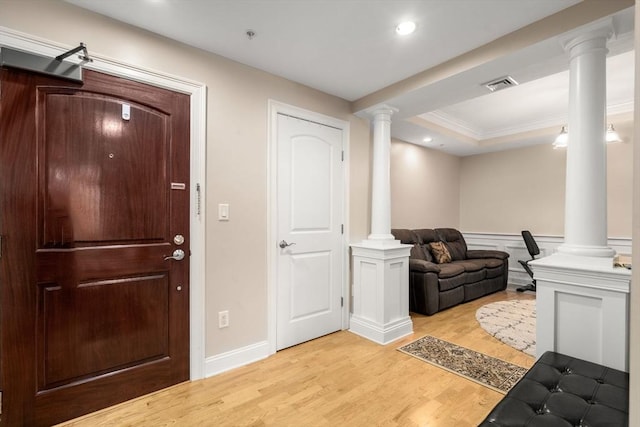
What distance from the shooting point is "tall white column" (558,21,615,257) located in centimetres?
183

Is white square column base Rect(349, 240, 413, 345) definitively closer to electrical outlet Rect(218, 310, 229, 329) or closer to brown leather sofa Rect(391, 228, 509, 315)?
brown leather sofa Rect(391, 228, 509, 315)

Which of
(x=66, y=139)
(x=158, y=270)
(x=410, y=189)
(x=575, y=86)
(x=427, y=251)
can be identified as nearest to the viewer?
(x=66, y=139)

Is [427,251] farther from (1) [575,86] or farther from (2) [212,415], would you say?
(2) [212,415]

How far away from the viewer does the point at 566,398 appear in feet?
4.20

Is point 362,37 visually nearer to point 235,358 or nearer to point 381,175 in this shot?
point 381,175

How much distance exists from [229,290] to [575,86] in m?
2.84

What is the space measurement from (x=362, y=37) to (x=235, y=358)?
2.66 m

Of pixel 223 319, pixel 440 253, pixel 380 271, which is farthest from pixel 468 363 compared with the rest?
pixel 440 253

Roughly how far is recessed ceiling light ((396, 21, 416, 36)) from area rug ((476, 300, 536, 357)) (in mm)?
2870

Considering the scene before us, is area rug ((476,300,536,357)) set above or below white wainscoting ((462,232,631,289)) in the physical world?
below

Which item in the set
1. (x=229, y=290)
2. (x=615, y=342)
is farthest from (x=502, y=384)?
(x=229, y=290)

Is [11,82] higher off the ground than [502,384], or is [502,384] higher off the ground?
[11,82]

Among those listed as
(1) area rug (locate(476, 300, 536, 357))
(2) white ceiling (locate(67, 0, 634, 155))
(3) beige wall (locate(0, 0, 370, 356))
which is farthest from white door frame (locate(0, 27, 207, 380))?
(1) area rug (locate(476, 300, 536, 357))

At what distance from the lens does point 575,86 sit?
6.22 ft
